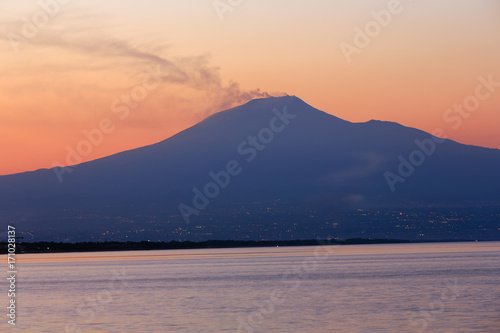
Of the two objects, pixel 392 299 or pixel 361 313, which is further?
pixel 392 299

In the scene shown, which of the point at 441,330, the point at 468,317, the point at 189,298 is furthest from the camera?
the point at 189,298

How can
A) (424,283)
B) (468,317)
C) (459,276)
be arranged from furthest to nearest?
(459,276) < (424,283) < (468,317)

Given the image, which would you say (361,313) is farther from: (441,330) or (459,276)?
(459,276)

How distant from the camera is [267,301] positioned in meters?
52.5

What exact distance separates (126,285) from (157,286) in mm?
3414

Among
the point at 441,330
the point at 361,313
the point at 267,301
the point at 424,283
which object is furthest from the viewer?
the point at 424,283

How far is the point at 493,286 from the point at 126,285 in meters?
29.2

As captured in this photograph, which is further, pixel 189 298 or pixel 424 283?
pixel 424 283

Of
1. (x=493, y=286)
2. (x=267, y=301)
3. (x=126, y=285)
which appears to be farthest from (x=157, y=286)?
(x=493, y=286)

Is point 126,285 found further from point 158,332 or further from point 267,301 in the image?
point 158,332

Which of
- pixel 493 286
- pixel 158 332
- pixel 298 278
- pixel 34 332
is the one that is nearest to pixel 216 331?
pixel 158 332

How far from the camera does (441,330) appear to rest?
36.6m

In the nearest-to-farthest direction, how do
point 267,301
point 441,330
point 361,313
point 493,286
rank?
1. point 441,330
2. point 361,313
3. point 267,301
4. point 493,286

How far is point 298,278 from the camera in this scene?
79625 mm
